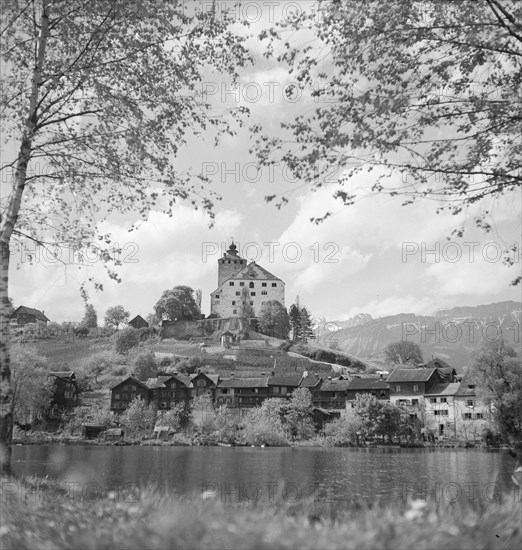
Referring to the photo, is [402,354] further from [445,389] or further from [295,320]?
Answer: [445,389]

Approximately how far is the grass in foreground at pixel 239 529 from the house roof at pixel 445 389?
84913mm

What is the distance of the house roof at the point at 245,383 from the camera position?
96062mm

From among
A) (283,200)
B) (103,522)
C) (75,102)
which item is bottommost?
(103,522)

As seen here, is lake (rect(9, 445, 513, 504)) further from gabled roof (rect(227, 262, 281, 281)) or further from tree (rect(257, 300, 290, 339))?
gabled roof (rect(227, 262, 281, 281))

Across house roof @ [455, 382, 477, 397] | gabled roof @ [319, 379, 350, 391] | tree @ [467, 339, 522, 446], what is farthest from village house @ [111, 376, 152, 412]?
tree @ [467, 339, 522, 446]

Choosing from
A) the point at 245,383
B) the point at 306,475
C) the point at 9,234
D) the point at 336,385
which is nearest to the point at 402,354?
the point at 336,385

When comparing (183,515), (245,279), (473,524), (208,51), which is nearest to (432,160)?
(208,51)

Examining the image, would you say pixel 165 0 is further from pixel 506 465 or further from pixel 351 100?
pixel 506 465

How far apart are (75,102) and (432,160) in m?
7.81

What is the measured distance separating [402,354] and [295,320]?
3359 cm

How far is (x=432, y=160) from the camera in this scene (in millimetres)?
10367

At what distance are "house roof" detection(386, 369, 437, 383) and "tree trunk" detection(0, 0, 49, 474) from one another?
86.3 m

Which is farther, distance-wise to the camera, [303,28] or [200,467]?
[200,467]

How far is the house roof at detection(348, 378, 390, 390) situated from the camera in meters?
92.5
